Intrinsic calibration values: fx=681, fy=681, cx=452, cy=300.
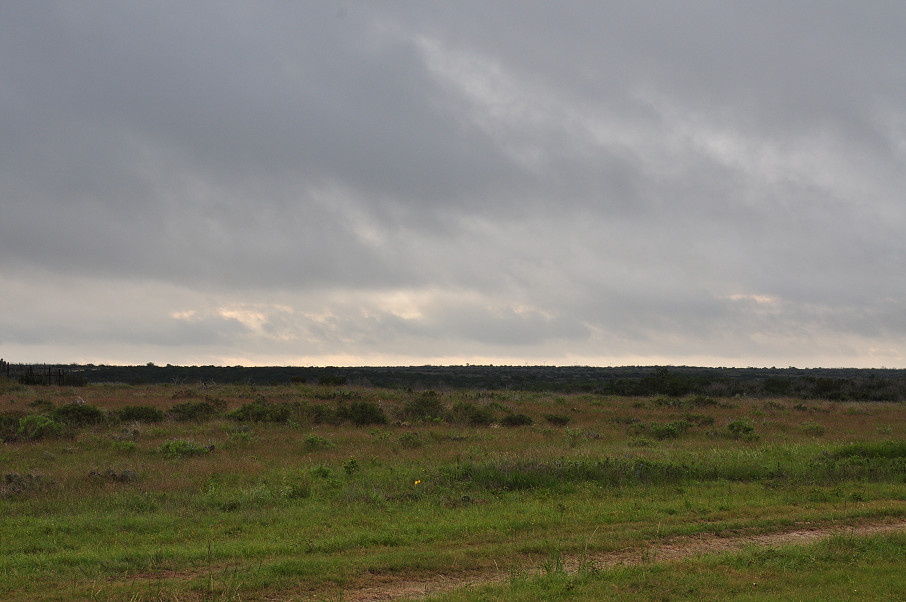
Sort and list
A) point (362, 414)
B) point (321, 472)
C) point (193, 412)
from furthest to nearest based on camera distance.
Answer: point (193, 412)
point (362, 414)
point (321, 472)

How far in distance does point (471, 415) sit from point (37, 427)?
17074 millimetres

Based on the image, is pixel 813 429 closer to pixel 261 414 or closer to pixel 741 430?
pixel 741 430

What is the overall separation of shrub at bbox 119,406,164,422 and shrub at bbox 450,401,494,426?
1290cm

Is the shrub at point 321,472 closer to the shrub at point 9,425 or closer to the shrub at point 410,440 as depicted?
the shrub at point 410,440

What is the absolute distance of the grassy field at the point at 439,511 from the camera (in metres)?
9.29

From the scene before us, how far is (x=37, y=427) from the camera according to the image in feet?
77.9

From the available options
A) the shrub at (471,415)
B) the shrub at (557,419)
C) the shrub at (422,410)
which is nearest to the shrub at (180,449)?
the shrub at (422,410)

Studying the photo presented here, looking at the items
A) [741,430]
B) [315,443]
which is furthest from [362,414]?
[741,430]

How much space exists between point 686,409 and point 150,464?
2978cm

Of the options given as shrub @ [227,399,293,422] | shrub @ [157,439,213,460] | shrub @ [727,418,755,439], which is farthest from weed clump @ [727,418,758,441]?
shrub @ [157,439,213,460]

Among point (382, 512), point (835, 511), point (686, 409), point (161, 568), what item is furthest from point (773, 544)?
point (686, 409)

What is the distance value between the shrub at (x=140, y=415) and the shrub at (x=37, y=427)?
173 inches

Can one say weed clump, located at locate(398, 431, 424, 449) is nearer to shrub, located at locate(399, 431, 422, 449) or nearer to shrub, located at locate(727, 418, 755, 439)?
shrub, located at locate(399, 431, 422, 449)

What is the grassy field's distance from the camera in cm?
929
